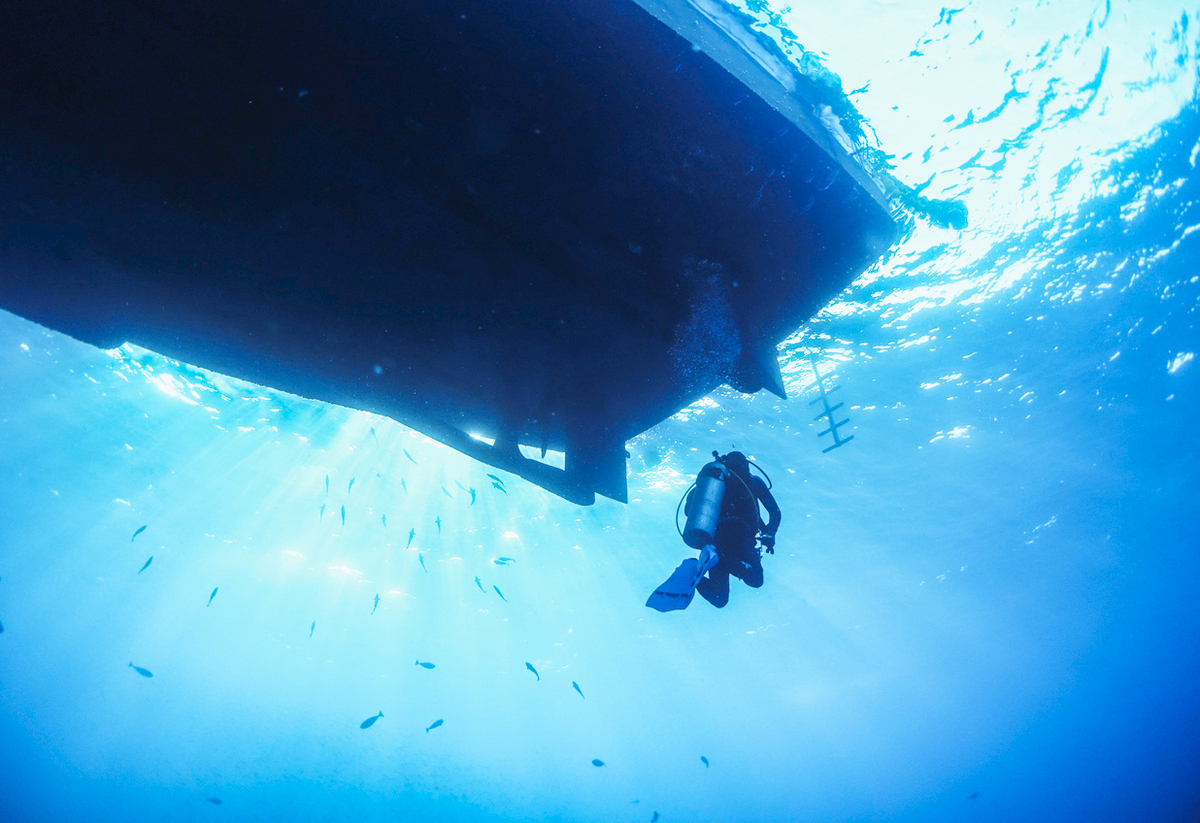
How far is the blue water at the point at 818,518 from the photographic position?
770 cm

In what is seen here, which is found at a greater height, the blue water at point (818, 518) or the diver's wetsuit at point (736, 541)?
the blue water at point (818, 518)

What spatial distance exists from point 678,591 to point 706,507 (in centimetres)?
73

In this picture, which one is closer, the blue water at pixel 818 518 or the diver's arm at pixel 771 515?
the diver's arm at pixel 771 515

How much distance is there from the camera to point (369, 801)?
8181 cm

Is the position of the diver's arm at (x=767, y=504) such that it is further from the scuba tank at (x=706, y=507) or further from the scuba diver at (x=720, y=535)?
the scuba tank at (x=706, y=507)

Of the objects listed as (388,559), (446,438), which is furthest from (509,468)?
(388,559)

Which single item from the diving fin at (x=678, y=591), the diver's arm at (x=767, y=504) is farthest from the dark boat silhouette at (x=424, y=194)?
the diving fin at (x=678, y=591)

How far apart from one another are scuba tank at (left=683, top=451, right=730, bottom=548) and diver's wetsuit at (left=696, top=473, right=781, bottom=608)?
0.48 ft

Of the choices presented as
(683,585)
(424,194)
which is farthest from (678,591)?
(424,194)

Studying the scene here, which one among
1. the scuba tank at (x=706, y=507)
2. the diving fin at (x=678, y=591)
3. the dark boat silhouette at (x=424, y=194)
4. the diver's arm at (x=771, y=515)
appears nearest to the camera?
the dark boat silhouette at (x=424, y=194)

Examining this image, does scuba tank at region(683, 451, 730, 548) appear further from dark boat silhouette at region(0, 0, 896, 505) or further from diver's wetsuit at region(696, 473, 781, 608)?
dark boat silhouette at region(0, 0, 896, 505)

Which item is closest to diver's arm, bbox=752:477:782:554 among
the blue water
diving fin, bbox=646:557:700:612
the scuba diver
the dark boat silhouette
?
the scuba diver

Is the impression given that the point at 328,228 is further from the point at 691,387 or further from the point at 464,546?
the point at 464,546

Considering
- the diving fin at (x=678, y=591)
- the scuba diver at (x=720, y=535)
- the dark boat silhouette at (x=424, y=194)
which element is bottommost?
the diving fin at (x=678, y=591)
